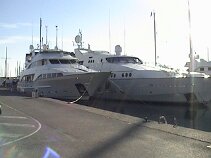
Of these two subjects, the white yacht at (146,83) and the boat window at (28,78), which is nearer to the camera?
the white yacht at (146,83)

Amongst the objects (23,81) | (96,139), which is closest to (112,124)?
(96,139)

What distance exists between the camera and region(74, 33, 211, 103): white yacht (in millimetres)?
29594

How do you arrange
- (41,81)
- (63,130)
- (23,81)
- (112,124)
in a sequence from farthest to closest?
1. (23,81)
2. (41,81)
3. (112,124)
4. (63,130)

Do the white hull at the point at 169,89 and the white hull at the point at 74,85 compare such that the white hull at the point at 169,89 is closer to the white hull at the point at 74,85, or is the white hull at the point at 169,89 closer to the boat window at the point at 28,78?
the white hull at the point at 74,85

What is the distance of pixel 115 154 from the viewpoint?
8.01m

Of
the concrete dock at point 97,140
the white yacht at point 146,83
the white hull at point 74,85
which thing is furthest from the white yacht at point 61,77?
the concrete dock at point 97,140

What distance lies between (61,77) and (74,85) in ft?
4.75

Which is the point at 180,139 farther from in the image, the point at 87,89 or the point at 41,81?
the point at 41,81

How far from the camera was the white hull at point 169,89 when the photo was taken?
1160 inches

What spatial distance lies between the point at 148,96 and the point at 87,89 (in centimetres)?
521

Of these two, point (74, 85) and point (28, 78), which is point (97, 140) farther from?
point (28, 78)

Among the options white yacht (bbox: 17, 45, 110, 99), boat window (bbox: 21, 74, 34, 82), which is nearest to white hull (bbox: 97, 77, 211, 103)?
white yacht (bbox: 17, 45, 110, 99)

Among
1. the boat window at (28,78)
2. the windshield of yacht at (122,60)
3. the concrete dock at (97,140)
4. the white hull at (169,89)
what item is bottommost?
the concrete dock at (97,140)

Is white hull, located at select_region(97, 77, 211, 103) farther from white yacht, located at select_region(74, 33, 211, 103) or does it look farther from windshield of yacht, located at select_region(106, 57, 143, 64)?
windshield of yacht, located at select_region(106, 57, 143, 64)
